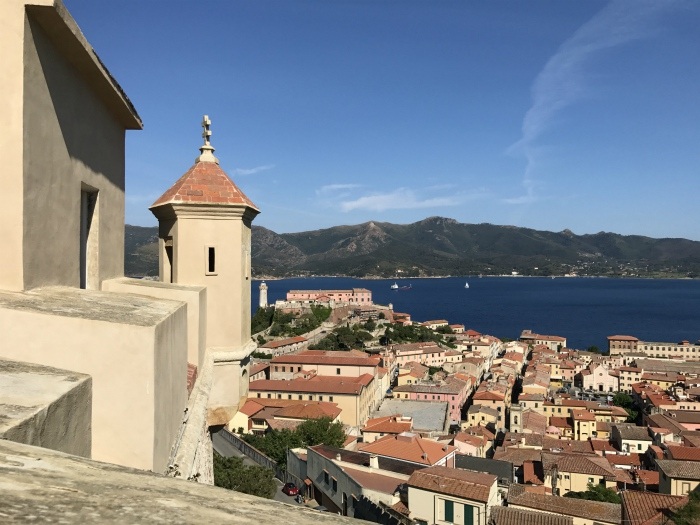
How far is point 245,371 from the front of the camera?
6.70 metres

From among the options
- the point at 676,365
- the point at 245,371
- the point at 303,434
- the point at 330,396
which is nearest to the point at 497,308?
the point at 676,365

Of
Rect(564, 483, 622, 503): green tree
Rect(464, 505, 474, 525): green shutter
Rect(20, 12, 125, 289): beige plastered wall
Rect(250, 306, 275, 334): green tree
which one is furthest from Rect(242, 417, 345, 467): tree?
Rect(250, 306, 275, 334): green tree

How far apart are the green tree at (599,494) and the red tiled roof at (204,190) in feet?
87.7

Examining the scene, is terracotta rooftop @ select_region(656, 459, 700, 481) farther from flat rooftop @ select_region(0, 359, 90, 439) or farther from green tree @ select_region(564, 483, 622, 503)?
A: flat rooftop @ select_region(0, 359, 90, 439)

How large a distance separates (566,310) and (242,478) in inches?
4922

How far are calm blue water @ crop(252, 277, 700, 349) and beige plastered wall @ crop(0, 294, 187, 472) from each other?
93.3 metres

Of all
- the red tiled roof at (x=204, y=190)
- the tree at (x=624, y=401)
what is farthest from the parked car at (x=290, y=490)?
the tree at (x=624, y=401)

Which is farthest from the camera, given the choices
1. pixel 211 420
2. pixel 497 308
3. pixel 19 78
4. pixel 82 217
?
pixel 497 308

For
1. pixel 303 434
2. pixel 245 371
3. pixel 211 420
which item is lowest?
pixel 303 434

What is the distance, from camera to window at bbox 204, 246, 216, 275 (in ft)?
20.2

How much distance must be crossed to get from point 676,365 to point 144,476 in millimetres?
77554

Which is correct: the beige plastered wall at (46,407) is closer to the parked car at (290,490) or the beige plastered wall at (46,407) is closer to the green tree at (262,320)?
the parked car at (290,490)

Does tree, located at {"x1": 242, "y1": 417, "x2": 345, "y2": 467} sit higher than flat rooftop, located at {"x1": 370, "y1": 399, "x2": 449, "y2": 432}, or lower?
higher

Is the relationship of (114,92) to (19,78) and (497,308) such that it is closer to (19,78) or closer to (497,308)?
(19,78)
